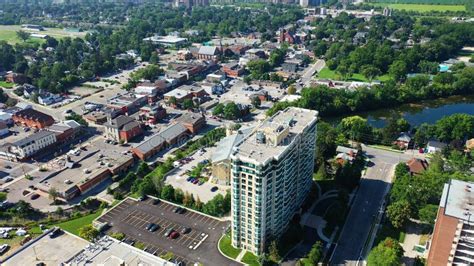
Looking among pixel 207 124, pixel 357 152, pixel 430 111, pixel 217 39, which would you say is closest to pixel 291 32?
pixel 217 39

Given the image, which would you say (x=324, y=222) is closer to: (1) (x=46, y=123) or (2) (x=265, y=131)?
(2) (x=265, y=131)

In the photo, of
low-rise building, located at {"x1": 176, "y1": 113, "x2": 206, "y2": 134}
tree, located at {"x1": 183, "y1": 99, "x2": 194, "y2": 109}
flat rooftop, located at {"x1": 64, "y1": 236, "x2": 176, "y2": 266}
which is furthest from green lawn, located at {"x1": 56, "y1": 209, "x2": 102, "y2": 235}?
tree, located at {"x1": 183, "y1": 99, "x2": 194, "y2": 109}

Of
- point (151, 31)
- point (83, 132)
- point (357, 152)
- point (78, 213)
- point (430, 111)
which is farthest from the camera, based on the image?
point (151, 31)

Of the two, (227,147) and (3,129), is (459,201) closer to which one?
(227,147)

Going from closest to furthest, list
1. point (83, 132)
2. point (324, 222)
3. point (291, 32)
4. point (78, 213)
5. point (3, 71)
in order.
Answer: point (324, 222)
point (78, 213)
point (83, 132)
point (3, 71)
point (291, 32)

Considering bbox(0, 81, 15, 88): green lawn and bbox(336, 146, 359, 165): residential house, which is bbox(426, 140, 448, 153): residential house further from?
bbox(0, 81, 15, 88): green lawn

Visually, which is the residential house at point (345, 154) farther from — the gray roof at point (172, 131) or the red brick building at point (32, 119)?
the red brick building at point (32, 119)
